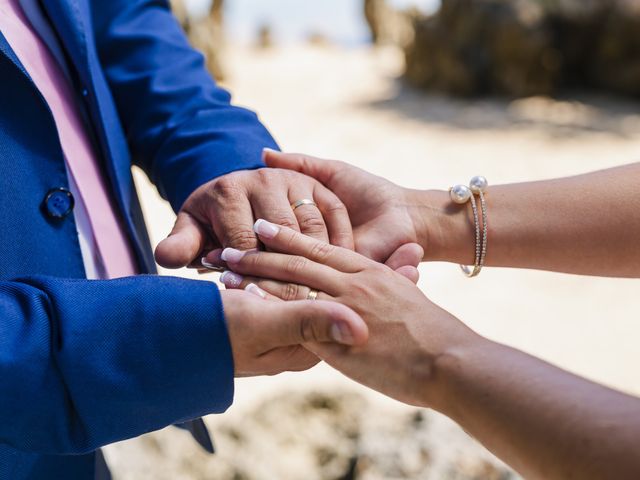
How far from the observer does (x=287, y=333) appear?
1.11 m

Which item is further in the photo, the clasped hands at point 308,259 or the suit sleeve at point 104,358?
the clasped hands at point 308,259

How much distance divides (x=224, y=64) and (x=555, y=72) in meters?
3.95

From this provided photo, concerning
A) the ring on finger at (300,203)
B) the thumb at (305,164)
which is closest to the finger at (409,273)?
the ring on finger at (300,203)

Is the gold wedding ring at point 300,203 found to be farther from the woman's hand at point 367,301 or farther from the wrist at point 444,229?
the wrist at point 444,229

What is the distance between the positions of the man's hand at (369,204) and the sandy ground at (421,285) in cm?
66

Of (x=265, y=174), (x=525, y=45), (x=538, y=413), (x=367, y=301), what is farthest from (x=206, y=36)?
(x=538, y=413)

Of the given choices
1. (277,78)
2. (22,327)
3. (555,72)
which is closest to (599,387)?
(22,327)

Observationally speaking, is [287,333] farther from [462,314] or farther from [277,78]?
[277,78]

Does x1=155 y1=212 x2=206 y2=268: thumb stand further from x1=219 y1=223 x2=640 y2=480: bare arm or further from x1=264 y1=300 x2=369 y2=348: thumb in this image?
x1=264 y1=300 x2=369 y2=348: thumb

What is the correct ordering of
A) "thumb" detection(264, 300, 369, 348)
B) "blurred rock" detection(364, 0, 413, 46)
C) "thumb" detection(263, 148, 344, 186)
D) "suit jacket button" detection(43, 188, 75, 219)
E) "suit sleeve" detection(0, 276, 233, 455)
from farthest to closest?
"blurred rock" detection(364, 0, 413, 46)
"thumb" detection(263, 148, 344, 186)
"suit jacket button" detection(43, 188, 75, 219)
"thumb" detection(264, 300, 369, 348)
"suit sleeve" detection(0, 276, 233, 455)

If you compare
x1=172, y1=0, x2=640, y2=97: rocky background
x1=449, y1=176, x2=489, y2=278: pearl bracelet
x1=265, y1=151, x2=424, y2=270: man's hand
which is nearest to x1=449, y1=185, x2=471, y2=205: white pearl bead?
x1=449, y1=176, x2=489, y2=278: pearl bracelet

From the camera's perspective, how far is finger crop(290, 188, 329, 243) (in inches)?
58.9

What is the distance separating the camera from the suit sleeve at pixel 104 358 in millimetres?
995

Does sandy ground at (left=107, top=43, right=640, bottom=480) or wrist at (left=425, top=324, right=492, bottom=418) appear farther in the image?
sandy ground at (left=107, top=43, right=640, bottom=480)
